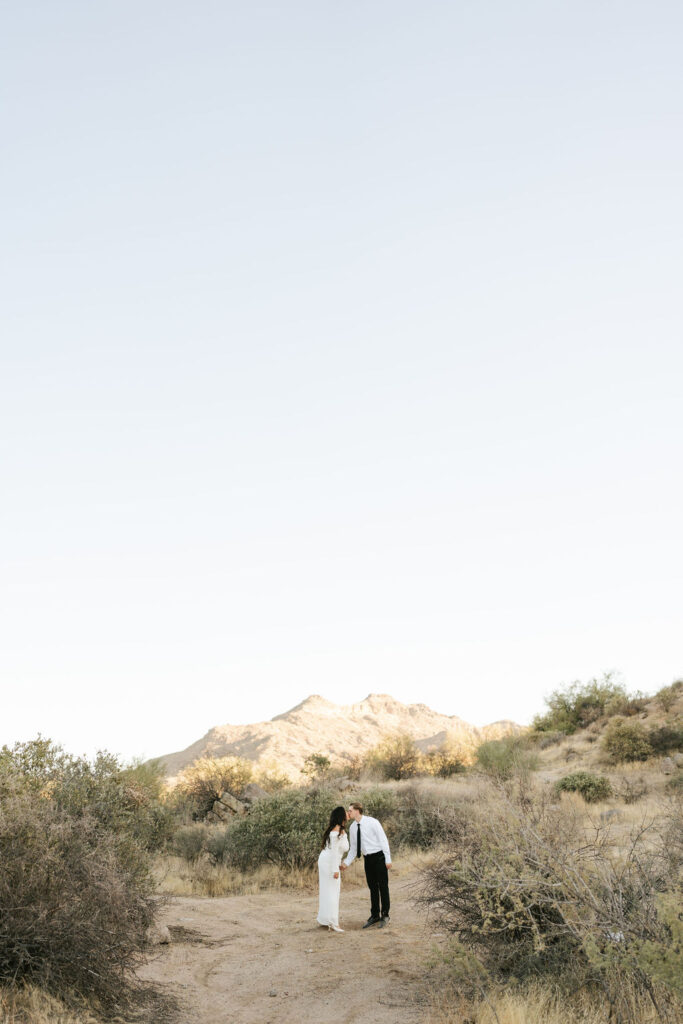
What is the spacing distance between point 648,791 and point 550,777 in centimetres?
539

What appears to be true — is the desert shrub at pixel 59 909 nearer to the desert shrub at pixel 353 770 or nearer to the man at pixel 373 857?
the man at pixel 373 857

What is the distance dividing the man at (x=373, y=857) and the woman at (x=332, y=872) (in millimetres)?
166

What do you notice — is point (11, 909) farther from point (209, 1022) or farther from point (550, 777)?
point (550, 777)

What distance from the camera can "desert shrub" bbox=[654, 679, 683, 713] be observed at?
34.2 meters

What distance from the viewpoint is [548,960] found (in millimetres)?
6746

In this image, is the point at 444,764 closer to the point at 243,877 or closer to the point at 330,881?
the point at 243,877

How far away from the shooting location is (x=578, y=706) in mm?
41438

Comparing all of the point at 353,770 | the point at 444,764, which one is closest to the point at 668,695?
the point at 444,764

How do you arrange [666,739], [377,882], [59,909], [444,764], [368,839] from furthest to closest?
[444,764] < [666,739] < [368,839] < [377,882] < [59,909]

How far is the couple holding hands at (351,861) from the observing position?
11.2 meters

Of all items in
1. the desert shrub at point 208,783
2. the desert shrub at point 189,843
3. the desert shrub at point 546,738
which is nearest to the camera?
the desert shrub at point 189,843

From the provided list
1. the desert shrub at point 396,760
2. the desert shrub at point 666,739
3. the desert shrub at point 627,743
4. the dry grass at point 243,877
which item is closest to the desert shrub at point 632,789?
the desert shrub at point 627,743

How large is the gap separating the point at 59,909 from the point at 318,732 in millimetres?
57125

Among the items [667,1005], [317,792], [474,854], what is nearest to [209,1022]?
[474,854]
